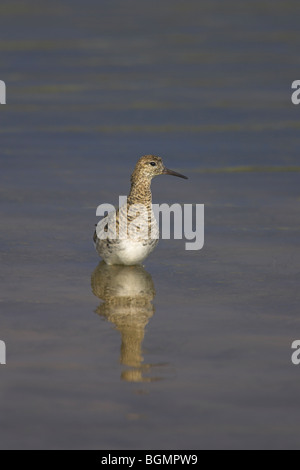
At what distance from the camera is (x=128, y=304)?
11.0 meters

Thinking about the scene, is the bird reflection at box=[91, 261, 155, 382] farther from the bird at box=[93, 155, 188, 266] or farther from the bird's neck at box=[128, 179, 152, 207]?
the bird's neck at box=[128, 179, 152, 207]

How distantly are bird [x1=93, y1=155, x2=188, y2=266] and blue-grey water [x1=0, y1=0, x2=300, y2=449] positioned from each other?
0.21m

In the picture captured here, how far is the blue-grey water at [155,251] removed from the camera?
27.5ft

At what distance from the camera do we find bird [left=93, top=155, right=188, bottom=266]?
11992 mm

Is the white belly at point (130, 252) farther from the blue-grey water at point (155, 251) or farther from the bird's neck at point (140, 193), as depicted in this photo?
the bird's neck at point (140, 193)

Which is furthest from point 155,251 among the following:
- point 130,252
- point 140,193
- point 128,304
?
point 128,304

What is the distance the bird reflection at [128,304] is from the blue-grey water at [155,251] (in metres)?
0.03

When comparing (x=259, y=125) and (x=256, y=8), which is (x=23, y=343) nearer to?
(x=259, y=125)

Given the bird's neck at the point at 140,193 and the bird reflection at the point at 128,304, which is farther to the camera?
the bird's neck at the point at 140,193

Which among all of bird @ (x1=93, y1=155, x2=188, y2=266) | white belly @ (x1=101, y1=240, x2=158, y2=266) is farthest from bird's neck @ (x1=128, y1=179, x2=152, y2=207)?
white belly @ (x1=101, y1=240, x2=158, y2=266)

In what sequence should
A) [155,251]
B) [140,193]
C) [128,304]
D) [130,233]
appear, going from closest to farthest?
[128,304], [130,233], [140,193], [155,251]

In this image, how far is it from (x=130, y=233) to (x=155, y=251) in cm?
105

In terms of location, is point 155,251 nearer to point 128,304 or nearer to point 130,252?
point 130,252

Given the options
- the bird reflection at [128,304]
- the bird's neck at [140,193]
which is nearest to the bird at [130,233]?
the bird's neck at [140,193]
